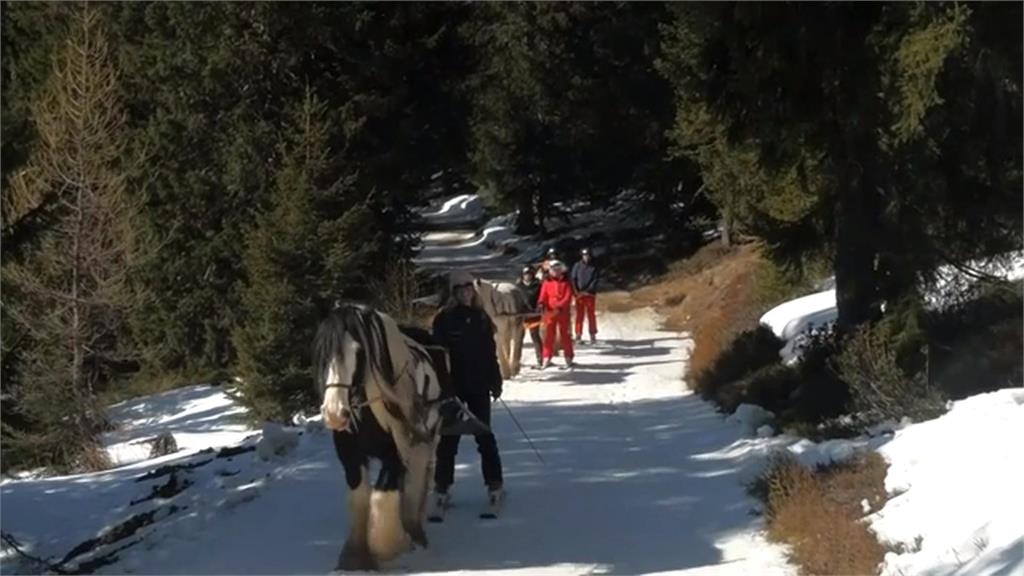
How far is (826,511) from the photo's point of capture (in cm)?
1147

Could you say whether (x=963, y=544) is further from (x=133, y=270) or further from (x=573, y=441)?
(x=133, y=270)

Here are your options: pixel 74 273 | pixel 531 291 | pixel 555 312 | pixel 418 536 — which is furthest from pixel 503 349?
pixel 418 536

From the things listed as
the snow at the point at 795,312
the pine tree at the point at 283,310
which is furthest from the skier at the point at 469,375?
the pine tree at the point at 283,310

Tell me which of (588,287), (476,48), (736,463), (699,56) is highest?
(476,48)

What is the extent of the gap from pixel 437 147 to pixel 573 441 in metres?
28.1

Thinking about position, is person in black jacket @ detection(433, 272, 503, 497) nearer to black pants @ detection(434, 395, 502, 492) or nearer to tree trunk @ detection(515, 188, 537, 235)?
black pants @ detection(434, 395, 502, 492)

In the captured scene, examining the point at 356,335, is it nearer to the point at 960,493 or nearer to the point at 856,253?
the point at 960,493

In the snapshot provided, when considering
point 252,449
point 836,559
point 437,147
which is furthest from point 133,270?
point 836,559

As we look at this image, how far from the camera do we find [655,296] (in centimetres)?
4153

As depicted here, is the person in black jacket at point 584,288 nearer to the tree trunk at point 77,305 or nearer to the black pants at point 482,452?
the tree trunk at point 77,305

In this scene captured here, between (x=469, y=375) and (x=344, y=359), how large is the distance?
2546 millimetres

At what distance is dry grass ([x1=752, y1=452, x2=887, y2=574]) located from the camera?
10.4m

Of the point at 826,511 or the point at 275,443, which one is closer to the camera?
the point at 826,511

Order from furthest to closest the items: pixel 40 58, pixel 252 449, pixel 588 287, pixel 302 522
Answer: pixel 40 58, pixel 588 287, pixel 252 449, pixel 302 522
